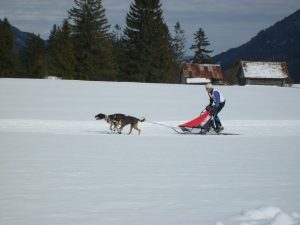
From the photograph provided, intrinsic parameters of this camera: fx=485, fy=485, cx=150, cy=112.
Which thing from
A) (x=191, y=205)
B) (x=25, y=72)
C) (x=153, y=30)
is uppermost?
(x=153, y=30)

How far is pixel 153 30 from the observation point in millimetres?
54625

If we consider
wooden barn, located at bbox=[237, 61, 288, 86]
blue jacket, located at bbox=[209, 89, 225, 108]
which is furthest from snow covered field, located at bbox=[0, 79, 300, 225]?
wooden barn, located at bbox=[237, 61, 288, 86]

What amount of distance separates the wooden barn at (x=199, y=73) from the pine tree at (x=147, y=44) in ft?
47.2

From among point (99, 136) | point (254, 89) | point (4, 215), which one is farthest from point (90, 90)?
point (4, 215)

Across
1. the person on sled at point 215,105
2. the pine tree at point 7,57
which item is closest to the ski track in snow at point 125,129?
the person on sled at point 215,105

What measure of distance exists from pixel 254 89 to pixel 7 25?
123 ft

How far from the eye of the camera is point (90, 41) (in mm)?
53375

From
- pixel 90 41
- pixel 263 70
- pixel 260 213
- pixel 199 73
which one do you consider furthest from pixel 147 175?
pixel 263 70

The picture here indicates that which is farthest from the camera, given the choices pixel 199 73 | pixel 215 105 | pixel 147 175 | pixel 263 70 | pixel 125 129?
pixel 199 73

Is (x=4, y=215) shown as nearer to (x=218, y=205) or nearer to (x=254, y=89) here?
(x=218, y=205)

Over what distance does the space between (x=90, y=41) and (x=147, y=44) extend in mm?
6354

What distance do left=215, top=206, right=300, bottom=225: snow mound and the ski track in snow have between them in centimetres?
1094

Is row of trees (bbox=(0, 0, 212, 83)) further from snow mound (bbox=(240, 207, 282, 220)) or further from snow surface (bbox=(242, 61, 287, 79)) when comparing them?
snow mound (bbox=(240, 207, 282, 220))

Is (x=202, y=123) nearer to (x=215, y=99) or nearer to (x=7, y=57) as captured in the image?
(x=215, y=99)
